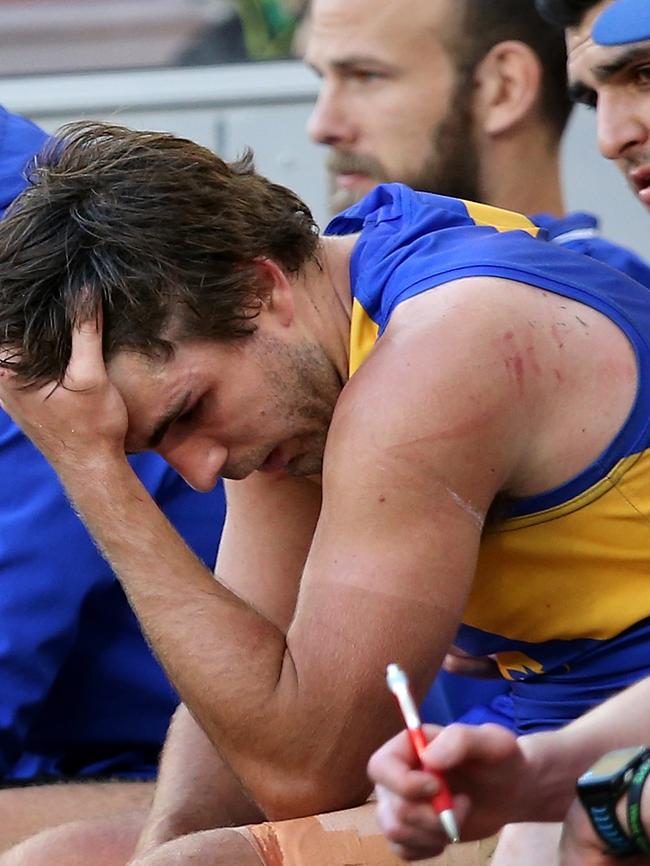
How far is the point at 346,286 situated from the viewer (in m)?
A: 2.54

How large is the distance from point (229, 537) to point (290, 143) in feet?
8.46

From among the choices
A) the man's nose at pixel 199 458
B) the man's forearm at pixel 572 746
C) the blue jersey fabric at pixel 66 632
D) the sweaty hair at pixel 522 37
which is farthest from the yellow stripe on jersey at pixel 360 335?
the sweaty hair at pixel 522 37

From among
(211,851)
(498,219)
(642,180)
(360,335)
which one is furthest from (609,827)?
(642,180)

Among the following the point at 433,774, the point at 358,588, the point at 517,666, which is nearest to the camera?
the point at 433,774

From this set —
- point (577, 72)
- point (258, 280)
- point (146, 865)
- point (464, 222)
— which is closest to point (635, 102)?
point (577, 72)

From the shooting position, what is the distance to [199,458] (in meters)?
2.44

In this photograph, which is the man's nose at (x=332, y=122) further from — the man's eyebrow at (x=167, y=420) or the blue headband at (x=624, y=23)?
the man's eyebrow at (x=167, y=420)

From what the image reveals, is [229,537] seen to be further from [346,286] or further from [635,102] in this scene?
[635,102]

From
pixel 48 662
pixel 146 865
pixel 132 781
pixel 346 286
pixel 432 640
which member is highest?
pixel 346 286

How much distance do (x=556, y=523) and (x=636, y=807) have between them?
609 millimetres

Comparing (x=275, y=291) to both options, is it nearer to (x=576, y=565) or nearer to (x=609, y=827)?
(x=576, y=565)

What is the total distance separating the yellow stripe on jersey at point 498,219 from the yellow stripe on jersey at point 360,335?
0.26 m

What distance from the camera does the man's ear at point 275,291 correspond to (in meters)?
2.44

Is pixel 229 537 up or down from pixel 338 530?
down
